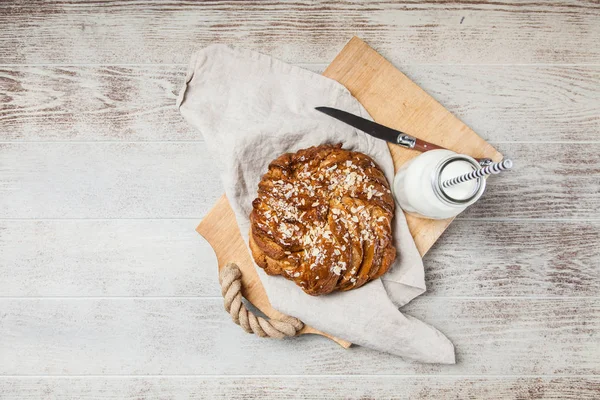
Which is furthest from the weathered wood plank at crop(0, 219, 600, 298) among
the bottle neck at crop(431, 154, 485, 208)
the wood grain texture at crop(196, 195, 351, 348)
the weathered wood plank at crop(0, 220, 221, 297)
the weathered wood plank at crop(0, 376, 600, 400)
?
the bottle neck at crop(431, 154, 485, 208)

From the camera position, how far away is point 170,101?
1.39 m

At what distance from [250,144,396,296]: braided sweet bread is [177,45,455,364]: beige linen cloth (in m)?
0.07

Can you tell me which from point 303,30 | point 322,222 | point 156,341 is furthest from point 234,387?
point 303,30

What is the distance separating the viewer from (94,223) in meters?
1.38

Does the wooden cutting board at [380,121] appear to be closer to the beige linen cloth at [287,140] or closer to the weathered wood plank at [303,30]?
the beige linen cloth at [287,140]

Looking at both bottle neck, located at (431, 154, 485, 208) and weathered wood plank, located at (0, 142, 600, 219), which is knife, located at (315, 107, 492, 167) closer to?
bottle neck, located at (431, 154, 485, 208)

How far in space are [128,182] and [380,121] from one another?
73 cm

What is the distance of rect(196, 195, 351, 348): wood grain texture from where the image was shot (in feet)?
→ 4.12

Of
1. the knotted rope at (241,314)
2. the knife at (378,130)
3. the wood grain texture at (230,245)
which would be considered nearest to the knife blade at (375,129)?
the knife at (378,130)

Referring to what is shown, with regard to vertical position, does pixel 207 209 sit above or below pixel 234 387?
above

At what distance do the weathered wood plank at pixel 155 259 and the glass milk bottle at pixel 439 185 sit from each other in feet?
0.89

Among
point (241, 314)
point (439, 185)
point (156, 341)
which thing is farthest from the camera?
→ point (156, 341)

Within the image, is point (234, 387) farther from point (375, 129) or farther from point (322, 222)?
point (375, 129)

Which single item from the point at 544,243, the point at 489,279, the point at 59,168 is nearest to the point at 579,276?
the point at 544,243
